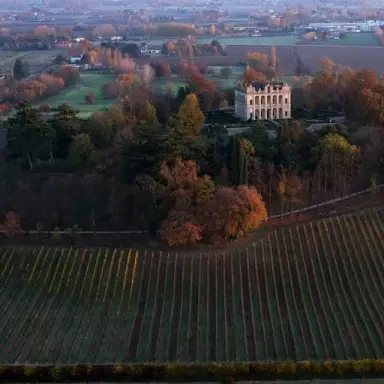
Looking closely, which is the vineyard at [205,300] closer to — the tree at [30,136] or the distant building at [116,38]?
the tree at [30,136]

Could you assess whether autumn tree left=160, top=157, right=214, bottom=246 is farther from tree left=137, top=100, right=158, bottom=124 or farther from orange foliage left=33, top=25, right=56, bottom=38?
orange foliage left=33, top=25, right=56, bottom=38

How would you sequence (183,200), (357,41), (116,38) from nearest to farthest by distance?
(183,200) → (357,41) → (116,38)

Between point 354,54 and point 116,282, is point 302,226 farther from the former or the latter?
point 354,54

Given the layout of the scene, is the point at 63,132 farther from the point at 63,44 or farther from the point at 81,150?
the point at 63,44

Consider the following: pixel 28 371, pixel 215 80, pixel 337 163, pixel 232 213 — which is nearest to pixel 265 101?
pixel 337 163

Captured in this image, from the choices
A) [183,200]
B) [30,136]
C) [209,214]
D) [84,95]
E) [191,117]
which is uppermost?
[191,117]

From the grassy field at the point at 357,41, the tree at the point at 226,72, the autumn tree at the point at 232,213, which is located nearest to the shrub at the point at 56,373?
the autumn tree at the point at 232,213
